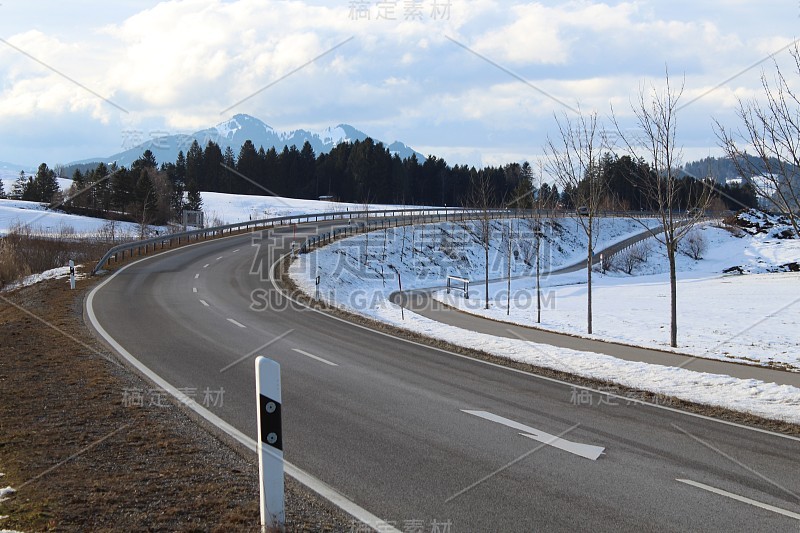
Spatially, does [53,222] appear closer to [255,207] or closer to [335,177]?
[255,207]

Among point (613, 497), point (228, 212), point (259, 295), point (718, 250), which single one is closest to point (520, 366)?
point (613, 497)

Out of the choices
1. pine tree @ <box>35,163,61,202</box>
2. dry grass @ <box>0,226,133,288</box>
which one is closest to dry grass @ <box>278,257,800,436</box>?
dry grass @ <box>0,226,133,288</box>

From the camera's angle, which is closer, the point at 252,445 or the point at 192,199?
the point at 252,445

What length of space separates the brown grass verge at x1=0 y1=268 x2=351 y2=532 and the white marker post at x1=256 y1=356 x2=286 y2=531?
0.31m

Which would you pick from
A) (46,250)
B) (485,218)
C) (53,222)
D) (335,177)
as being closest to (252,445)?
(485,218)

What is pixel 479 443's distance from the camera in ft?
26.0

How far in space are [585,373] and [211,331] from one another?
33.5 feet

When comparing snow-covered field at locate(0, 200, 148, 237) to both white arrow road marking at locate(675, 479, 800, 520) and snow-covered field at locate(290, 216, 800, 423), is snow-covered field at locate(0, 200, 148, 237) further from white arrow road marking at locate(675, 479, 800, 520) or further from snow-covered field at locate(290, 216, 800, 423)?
white arrow road marking at locate(675, 479, 800, 520)

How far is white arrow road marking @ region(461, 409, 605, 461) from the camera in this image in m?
7.63

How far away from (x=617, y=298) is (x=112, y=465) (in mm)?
35827

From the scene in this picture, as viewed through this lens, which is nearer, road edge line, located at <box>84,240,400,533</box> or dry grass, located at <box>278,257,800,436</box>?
road edge line, located at <box>84,240,400,533</box>

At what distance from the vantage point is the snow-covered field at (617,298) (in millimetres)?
12348

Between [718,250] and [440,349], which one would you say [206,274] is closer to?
[440,349]

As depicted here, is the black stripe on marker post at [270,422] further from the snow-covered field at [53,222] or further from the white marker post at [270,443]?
the snow-covered field at [53,222]
